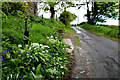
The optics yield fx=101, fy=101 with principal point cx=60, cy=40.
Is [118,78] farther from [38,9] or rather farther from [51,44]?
[38,9]

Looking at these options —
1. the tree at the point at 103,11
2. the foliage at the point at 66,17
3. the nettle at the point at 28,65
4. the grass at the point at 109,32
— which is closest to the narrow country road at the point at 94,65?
the nettle at the point at 28,65

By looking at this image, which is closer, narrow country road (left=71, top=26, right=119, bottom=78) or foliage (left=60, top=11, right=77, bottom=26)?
narrow country road (left=71, top=26, right=119, bottom=78)

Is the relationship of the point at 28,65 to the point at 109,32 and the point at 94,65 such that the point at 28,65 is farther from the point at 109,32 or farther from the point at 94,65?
the point at 109,32

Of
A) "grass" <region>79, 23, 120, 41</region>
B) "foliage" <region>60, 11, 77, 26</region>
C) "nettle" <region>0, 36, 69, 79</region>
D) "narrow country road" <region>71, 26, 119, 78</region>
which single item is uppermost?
"foliage" <region>60, 11, 77, 26</region>

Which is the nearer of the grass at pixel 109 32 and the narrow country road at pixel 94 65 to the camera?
the narrow country road at pixel 94 65

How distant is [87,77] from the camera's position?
11.1 ft

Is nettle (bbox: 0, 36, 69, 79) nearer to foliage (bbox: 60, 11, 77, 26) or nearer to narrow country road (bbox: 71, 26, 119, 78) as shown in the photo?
narrow country road (bbox: 71, 26, 119, 78)

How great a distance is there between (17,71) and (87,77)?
86.7 inches

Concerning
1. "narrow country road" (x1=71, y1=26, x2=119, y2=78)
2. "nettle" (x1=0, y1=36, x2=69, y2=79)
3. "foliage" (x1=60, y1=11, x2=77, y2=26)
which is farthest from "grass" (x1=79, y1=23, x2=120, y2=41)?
"nettle" (x1=0, y1=36, x2=69, y2=79)

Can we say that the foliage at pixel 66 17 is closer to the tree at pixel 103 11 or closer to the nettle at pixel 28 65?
the tree at pixel 103 11

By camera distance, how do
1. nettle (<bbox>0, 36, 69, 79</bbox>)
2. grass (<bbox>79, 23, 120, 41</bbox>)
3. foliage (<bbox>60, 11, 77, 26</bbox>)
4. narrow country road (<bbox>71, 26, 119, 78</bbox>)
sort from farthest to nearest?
foliage (<bbox>60, 11, 77, 26</bbox>), grass (<bbox>79, 23, 120, 41</bbox>), narrow country road (<bbox>71, 26, 119, 78</bbox>), nettle (<bbox>0, 36, 69, 79</bbox>)

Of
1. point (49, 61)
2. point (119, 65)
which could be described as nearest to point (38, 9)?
point (49, 61)

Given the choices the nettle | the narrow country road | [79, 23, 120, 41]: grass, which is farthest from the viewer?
[79, 23, 120, 41]: grass

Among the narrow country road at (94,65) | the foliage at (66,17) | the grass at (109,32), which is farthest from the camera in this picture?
the foliage at (66,17)
